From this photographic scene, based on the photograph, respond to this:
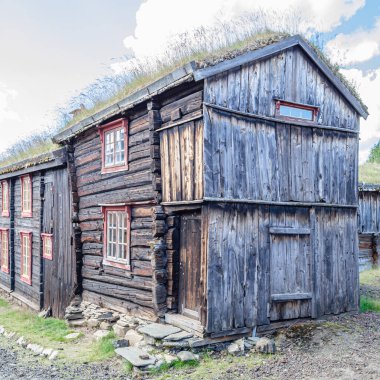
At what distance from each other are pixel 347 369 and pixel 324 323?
2388 millimetres

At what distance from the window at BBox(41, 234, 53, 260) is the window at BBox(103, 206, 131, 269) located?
3.60 meters

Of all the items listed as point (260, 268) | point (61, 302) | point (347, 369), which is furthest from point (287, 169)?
point (61, 302)

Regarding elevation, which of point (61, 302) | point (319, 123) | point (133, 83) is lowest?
point (61, 302)

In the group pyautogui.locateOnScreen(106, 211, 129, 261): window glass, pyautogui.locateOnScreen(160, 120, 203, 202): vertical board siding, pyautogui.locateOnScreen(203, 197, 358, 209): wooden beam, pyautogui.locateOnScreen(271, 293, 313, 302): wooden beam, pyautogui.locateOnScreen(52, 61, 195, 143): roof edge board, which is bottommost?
pyautogui.locateOnScreen(271, 293, 313, 302): wooden beam

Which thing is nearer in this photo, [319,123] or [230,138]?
[230,138]

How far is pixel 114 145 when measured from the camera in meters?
11.5

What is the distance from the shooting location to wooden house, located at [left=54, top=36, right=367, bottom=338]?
8578mm

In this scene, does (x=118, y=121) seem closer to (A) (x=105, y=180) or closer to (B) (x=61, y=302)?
(A) (x=105, y=180)

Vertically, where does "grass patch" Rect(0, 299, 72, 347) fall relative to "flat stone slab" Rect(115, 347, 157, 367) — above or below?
below

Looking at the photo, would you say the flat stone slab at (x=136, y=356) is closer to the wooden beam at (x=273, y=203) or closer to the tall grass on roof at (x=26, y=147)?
the wooden beam at (x=273, y=203)

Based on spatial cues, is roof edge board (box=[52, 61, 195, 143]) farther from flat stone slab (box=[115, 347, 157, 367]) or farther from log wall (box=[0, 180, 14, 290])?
log wall (box=[0, 180, 14, 290])

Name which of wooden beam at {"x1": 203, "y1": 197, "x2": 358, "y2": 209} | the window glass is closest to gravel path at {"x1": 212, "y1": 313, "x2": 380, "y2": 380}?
wooden beam at {"x1": 203, "y1": 197, "x2": 358, "y2": 209}

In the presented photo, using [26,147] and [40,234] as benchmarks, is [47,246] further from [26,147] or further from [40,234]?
[26,147]

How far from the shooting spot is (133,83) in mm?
11945
